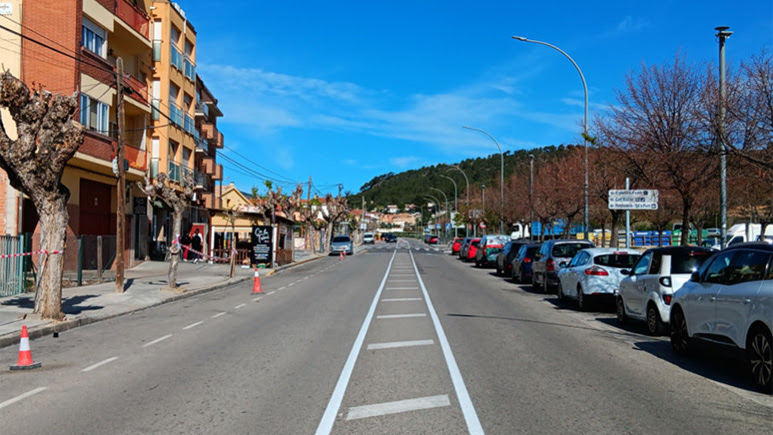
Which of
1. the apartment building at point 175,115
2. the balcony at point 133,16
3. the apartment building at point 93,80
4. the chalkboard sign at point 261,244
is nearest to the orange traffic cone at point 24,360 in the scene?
the apartment building at point 93,80

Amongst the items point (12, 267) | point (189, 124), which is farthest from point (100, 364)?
point (189, 124)

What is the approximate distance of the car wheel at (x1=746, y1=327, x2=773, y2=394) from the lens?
7148 millimetres

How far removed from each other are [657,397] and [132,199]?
93.7 ft

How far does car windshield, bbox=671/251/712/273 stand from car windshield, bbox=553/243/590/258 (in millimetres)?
9447

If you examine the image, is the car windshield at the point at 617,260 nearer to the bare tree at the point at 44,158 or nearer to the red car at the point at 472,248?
the bare tree at the point at 44,158

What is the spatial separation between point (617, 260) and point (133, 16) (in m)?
23.8

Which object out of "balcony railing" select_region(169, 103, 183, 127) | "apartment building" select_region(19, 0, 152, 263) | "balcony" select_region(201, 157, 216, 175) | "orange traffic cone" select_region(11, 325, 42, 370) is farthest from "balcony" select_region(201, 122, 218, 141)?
"orange traffic cone" select_region(11, 325, 42, 370)

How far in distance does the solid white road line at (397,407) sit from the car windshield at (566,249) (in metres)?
15.2

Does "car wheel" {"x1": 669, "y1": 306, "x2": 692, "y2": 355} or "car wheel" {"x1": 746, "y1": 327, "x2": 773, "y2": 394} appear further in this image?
"car wheel" {"x1": 669, "y1": 306, "x2": 692, "y2": 355}

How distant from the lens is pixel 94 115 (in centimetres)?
2520

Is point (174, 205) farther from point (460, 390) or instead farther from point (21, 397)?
point (460, 390)

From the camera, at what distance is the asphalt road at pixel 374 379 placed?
20.4 feet

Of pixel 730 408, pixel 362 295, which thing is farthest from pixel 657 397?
pixel 362 295

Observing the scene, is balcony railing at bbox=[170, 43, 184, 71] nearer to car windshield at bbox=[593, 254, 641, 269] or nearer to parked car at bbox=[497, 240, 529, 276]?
parked car at bbox=[497, 240, 529, 276]
